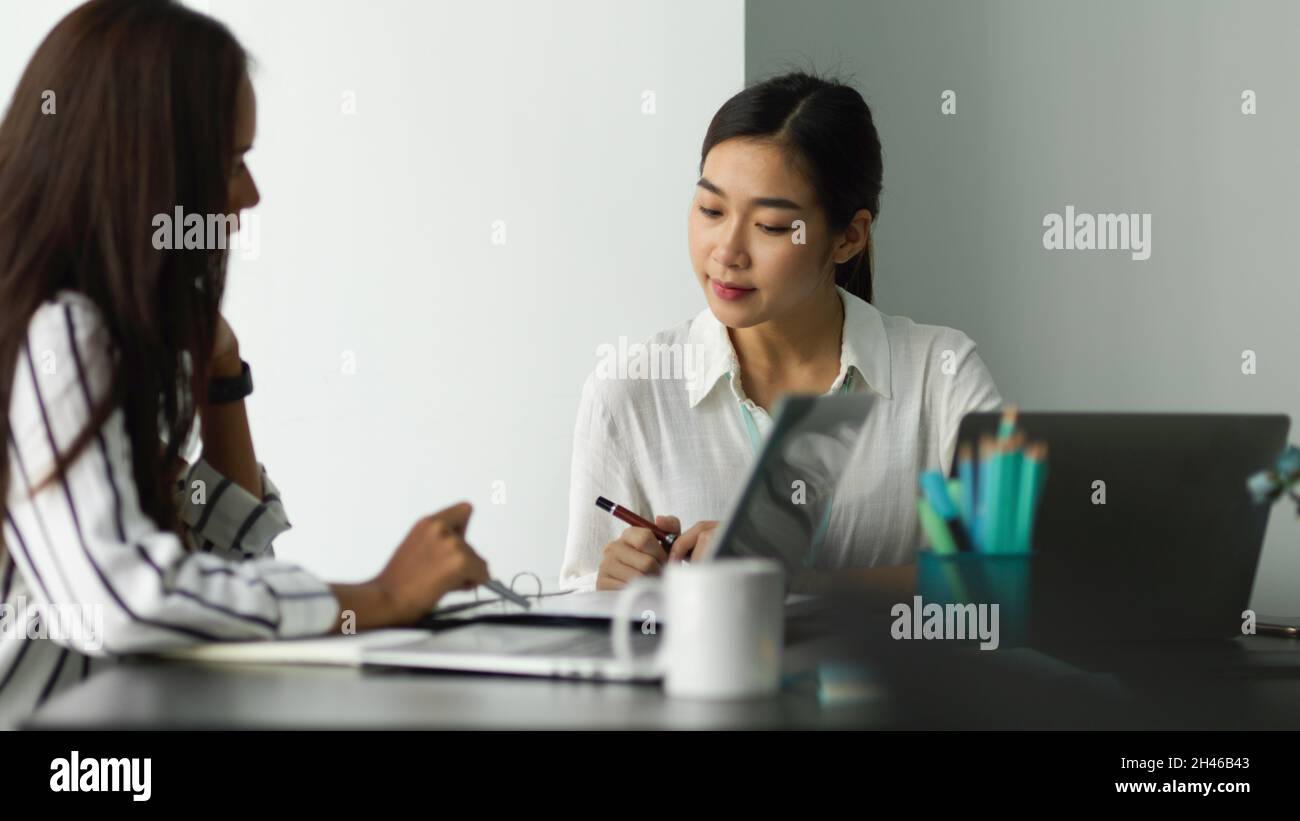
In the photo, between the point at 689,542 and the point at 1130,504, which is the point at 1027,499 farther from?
the point at 689,542

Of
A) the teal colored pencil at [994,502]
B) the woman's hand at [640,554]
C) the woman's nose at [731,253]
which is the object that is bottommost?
the woman's hand at [640,554]

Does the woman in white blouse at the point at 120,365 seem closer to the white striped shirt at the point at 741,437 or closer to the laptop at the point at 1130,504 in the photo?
the laptop at the point at 1130,504

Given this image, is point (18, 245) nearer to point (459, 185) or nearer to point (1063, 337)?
point (459, 185)

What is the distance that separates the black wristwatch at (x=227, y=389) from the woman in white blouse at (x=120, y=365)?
0.61 ft

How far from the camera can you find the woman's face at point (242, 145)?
1.16 metres

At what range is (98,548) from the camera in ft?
2.92

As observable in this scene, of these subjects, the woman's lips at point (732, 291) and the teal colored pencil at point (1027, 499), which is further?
the woman's lips at point (732, 291)

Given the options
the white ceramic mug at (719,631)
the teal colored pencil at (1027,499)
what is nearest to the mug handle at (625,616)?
the white ceramic mug at (719,631)

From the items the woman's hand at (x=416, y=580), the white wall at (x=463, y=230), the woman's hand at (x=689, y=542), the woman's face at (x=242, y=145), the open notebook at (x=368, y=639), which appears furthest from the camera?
the white wall at (x=463, y=230)

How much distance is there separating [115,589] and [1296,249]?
2.01 meters

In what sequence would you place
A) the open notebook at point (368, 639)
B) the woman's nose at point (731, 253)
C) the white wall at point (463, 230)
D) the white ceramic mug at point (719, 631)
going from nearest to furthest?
the white ceramic mug at point (719, 631) → the open notebook at point (368, 639) → the woman's nose at point (731, 253) → the white wall at point (463, 230)

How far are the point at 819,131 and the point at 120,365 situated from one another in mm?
1158

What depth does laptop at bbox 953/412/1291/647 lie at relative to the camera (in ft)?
3.29
